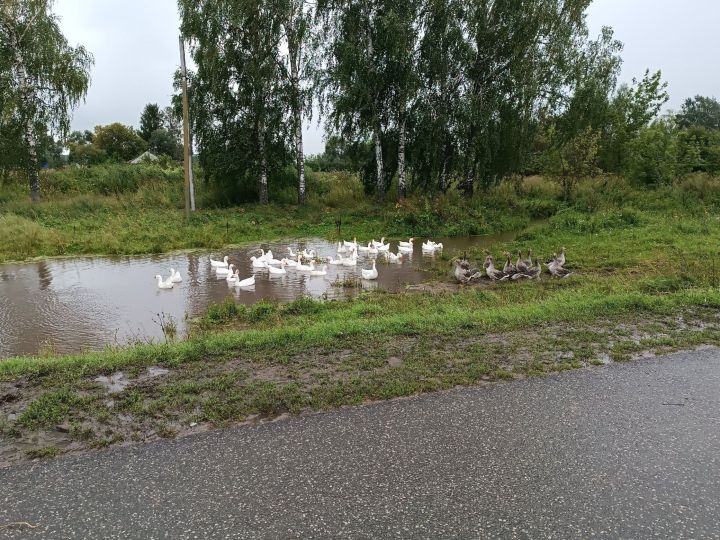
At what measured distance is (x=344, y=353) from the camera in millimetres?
6398

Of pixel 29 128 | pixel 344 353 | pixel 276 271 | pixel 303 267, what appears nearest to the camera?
pixel 344 353

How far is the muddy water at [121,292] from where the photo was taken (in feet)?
27.8

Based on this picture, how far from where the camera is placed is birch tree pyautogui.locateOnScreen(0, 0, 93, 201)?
77.8 feet

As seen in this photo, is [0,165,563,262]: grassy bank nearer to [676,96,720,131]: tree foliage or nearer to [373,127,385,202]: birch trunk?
[373,127,385,202]: birch trunk

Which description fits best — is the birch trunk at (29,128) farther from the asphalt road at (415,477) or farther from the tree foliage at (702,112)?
the tree foliage at (702,112)

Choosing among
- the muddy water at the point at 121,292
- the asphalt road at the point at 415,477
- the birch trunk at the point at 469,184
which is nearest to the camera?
the asphalt road at the point at 415,477

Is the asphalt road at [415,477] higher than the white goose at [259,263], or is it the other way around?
the white goose at [259,263]

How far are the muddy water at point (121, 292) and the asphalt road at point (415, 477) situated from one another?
14.5 feet

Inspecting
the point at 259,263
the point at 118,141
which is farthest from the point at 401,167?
the point at 118,141

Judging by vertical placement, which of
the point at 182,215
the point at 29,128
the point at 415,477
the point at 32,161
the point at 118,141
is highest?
the point at 118,141

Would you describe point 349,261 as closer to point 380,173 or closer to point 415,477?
point 415,477

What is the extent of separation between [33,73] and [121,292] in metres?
19.3

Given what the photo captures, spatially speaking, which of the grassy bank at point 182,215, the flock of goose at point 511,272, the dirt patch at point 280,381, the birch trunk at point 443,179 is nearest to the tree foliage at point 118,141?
the grassy bank at point 182,215

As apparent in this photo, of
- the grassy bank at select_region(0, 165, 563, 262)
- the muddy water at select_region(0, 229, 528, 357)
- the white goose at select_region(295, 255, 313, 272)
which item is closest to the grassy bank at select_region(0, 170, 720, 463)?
the muddy water at select_region(0, 229, 528, 357)
